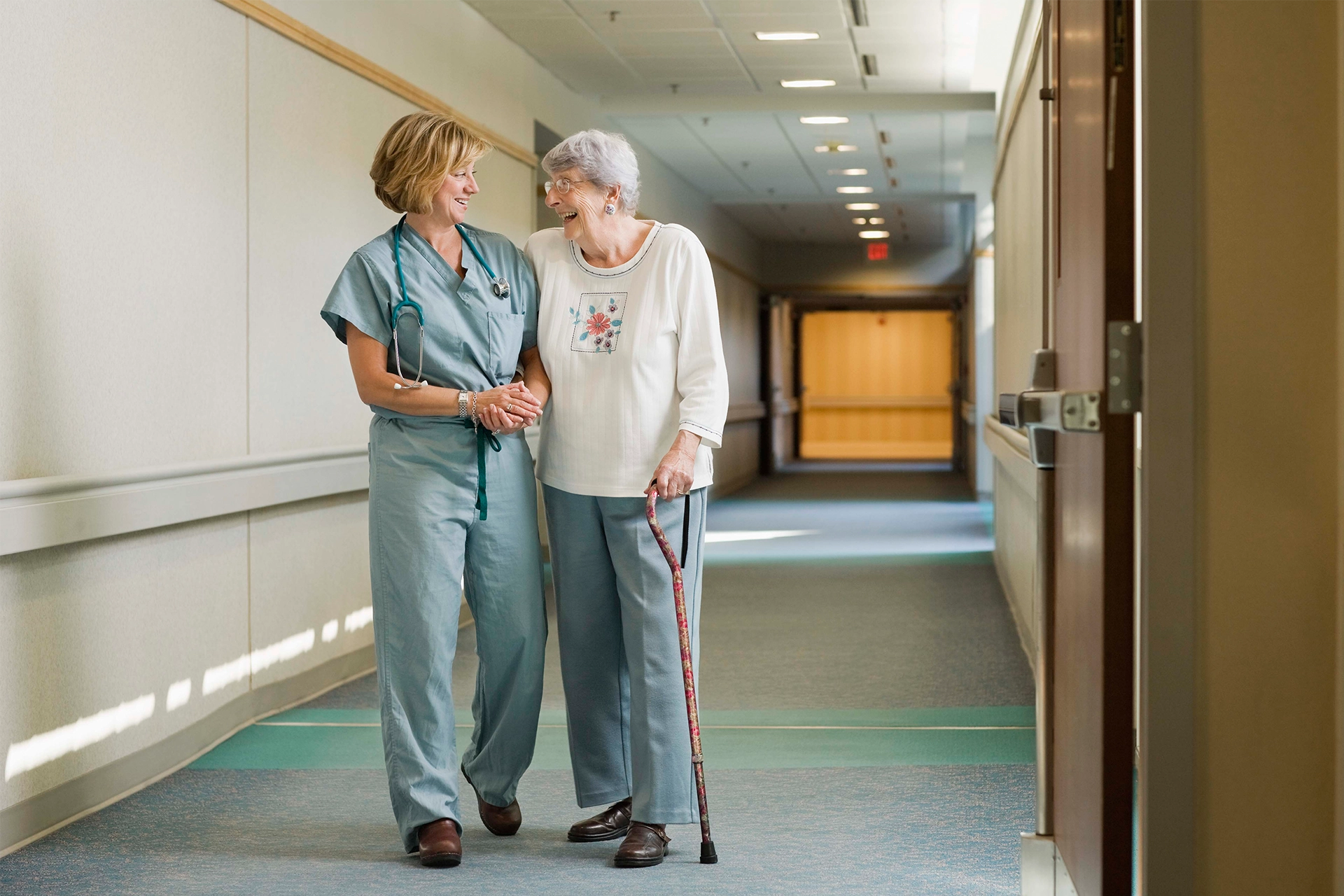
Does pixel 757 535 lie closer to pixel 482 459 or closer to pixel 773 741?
pixel 773 741

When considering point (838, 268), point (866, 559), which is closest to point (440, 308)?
point (866, 559)

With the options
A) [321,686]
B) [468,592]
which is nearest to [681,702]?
[468,592]

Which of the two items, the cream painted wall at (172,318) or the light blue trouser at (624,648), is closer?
the light blue trouser at (624,648)

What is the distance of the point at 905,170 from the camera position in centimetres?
1190

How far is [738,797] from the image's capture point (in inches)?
131

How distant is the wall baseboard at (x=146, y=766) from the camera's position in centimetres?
306

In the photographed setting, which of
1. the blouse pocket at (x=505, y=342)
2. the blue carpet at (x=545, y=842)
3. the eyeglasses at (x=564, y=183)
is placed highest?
the eyeglasses at (x=564, y=183)

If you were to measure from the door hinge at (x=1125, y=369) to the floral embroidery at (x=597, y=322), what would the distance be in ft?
4.69

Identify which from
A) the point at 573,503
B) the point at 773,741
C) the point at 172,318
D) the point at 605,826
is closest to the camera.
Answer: the point at 573,503

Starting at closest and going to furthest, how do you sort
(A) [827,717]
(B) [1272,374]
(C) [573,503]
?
1. (B) [1272,374]
2. (C) [573,503]
3. (A) [827,717]

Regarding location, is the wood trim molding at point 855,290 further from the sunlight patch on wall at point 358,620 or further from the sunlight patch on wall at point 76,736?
the sunlight patch on wall at point 76,736

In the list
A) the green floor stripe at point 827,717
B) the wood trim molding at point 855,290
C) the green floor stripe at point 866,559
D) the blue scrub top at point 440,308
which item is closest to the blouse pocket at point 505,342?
the blue scrub top at point 440,308

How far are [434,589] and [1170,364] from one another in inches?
69.9

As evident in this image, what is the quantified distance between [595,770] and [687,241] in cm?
117
